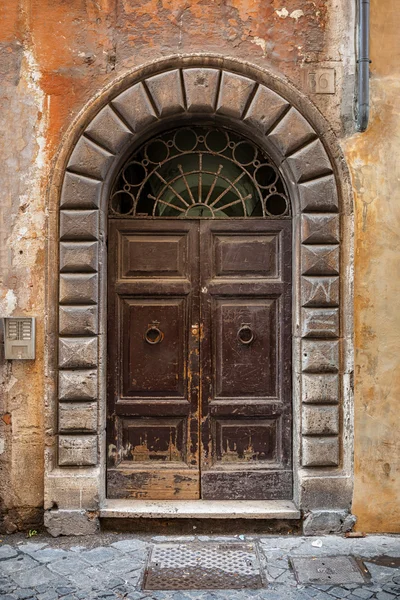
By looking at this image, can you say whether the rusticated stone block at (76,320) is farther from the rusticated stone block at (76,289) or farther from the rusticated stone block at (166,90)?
the rusticated stone block at (166,90)

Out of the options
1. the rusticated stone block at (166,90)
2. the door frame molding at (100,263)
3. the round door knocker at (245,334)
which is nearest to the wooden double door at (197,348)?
the round door knocker at (245,334)

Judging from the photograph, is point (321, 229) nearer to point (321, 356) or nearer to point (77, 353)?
point (321, 356)

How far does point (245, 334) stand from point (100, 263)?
1369mm

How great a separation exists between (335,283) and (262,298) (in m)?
0.63

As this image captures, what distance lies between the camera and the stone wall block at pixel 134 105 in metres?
4.77

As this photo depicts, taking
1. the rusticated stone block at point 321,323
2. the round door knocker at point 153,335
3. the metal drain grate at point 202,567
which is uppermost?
the rusticated stone block at point 321,323

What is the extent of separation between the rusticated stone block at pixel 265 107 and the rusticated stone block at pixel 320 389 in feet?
6.91

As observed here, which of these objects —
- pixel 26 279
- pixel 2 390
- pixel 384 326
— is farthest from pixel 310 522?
pixel 26 279

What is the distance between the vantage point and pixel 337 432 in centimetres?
480

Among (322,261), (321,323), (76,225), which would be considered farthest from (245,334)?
(76,225)

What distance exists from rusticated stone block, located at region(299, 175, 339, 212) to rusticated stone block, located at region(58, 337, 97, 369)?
6.83 ft

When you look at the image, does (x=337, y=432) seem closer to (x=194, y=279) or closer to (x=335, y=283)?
(x=335, y=283)

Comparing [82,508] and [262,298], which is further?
[262,298]

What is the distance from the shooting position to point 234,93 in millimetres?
4793
